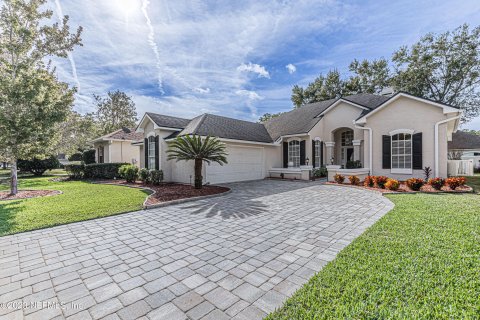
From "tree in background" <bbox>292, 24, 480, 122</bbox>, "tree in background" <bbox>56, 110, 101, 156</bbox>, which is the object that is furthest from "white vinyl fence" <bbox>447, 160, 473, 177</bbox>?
"tree in background" <bbox>56, 110, 101, 156</bbox>

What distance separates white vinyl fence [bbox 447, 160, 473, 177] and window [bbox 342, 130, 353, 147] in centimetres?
660

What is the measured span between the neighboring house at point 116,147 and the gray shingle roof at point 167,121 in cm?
700

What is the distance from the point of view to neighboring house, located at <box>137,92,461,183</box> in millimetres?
12223

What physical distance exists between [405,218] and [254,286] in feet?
17.1

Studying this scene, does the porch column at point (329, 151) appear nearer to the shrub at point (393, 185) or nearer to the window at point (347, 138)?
the window at point (347, 138)

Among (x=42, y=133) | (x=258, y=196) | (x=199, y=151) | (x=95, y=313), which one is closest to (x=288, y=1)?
(x=199, y=151)

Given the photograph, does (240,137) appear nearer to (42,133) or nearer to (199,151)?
(199,151)

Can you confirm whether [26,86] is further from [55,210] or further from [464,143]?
[464,143]

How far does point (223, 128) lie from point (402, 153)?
11.4m

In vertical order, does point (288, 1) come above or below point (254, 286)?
above

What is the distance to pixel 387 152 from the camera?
13273 mm

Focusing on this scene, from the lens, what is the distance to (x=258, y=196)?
9.72 metres

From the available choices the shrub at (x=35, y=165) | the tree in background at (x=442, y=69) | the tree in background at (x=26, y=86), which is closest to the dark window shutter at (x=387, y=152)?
the tree in background at (x=442, y=69)

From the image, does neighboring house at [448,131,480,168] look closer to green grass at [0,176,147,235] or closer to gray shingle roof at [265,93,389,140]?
gray shingle roof at [265,93,389,140]
